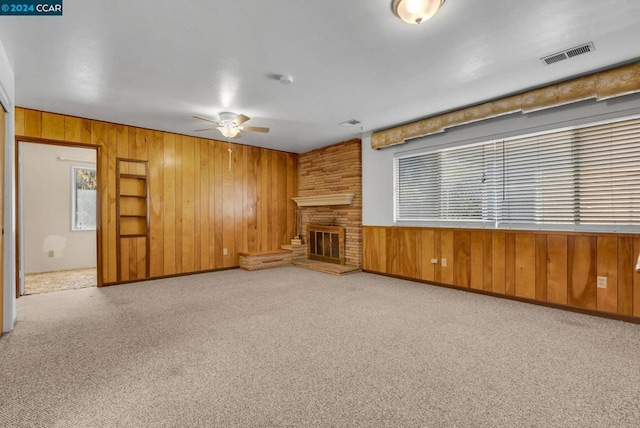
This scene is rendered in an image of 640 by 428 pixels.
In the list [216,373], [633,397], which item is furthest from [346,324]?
[633,397]

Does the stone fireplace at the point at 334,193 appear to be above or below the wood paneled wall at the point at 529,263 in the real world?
above

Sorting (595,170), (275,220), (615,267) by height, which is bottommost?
(615,267)

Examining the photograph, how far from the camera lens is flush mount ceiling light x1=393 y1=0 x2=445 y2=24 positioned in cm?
198

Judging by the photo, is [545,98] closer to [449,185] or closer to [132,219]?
[449,185]

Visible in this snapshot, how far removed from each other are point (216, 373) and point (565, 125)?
426 cm

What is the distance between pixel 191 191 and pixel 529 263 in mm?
5315

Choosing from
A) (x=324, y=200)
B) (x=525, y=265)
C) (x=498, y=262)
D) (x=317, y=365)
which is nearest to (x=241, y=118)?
(x=324, y=200)

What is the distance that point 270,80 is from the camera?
3.27 meters

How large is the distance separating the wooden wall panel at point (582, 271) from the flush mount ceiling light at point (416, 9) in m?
2.94

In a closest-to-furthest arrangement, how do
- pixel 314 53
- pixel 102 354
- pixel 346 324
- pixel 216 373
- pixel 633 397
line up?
pixel 633 397 < pixel 216 373 < pixel 102 354 < pixel 314 53 < pixel 346 324

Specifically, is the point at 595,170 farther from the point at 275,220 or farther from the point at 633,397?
the point at 275,220

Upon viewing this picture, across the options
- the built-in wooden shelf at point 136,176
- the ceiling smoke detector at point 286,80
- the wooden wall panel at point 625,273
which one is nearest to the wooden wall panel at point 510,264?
the wooden wall panel at point 625,273

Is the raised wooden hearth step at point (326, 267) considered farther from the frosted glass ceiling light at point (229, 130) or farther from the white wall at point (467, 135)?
the frosted glass ceiling light at point (229, 130)

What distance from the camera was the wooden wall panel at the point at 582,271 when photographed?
3.25m
